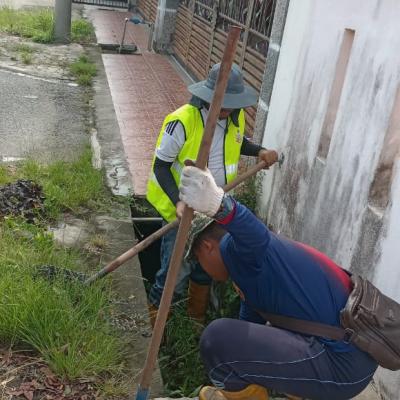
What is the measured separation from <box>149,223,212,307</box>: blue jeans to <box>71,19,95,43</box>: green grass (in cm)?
1022

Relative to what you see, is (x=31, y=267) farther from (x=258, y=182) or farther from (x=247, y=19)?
(x=247, y=19)

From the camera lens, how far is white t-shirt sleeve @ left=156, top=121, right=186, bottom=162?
145 inches

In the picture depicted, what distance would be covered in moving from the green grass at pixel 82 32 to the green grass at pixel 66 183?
8.34m

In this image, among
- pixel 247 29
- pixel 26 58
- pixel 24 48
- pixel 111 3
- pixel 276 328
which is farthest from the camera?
pixel 111 3

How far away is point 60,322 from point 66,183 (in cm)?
239

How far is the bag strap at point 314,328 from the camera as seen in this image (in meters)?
2.55

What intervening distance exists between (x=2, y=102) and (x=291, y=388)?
709cm

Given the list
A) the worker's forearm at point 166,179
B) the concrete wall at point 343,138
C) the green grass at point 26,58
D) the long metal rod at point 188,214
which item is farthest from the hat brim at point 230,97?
the green grass at point 26,58

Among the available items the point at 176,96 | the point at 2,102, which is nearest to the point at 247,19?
the point at 176,96

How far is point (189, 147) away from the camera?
A: 3.74 meters

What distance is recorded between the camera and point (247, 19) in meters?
7.71

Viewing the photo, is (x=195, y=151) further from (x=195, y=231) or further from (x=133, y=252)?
(x=195, y=231)

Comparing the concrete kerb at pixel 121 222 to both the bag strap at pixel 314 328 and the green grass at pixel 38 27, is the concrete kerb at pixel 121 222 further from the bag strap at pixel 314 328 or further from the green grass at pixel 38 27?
the green grass at pixel 38 27

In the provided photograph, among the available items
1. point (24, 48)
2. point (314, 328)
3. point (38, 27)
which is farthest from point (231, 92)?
point (38, 27)
